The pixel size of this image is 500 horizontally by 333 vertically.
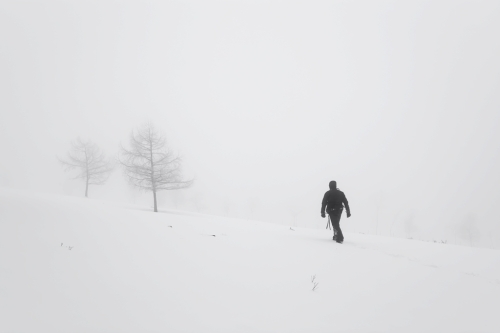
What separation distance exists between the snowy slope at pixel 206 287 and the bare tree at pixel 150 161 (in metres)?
10.6

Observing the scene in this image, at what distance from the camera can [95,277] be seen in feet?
10.5

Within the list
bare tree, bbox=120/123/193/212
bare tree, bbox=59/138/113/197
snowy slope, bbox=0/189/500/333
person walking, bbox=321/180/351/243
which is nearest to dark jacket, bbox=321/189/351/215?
person walking, bbox=321/180/351/243

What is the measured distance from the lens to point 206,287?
11.4 ft

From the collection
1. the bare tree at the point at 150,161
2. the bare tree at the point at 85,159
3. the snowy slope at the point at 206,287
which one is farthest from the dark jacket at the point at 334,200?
the bare tree at the point at 85,159

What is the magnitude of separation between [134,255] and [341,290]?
3.77 m

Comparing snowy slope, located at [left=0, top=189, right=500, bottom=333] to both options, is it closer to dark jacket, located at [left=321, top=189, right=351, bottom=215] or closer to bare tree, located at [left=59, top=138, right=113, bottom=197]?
dark jacket, located at [left=321, top=189, right=351, bottom=215]

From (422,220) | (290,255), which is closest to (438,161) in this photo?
(422,220)

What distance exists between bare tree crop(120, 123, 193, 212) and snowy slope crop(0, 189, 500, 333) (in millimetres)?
10576

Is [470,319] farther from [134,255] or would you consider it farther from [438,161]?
[438,161]

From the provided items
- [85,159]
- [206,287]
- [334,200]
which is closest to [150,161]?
[85,159]

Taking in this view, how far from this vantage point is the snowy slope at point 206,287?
8.30 feet

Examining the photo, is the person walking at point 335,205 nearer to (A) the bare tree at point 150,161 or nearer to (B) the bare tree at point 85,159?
(A) the bare tree at point 150,161

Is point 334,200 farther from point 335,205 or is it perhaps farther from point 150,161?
point 150,161

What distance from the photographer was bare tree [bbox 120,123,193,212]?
1622 centimetres
